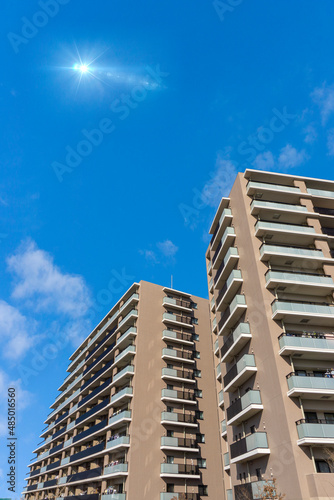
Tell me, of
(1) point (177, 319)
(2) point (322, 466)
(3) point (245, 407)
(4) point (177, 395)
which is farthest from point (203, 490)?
(2) point (322, 466)

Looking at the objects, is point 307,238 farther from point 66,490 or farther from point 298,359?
point 66,490

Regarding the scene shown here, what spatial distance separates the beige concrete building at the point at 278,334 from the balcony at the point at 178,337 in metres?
7.51

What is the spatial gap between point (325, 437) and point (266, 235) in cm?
1745

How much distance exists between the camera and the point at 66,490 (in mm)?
53844

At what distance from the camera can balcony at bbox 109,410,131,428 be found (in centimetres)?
3966

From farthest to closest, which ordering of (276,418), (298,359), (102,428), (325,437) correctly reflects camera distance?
(102,428), (298,359), (276,418), (325,437)

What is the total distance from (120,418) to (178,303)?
58.5 feet

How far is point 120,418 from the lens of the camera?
40312 mm

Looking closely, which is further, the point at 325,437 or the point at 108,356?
the point at 108,356

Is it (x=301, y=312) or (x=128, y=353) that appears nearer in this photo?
(x=301, y=312)

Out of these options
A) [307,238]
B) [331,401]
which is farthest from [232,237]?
[331,401]

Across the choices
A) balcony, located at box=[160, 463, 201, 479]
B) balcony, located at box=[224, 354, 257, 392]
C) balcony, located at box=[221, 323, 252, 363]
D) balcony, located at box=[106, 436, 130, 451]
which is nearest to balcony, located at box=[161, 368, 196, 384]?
balcony, located at box=[106, 436, 130, 451]

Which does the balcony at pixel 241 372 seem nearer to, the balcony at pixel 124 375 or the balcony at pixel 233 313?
the balcony at pixel 233 313

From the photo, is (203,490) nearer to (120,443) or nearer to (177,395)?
(177,395)
